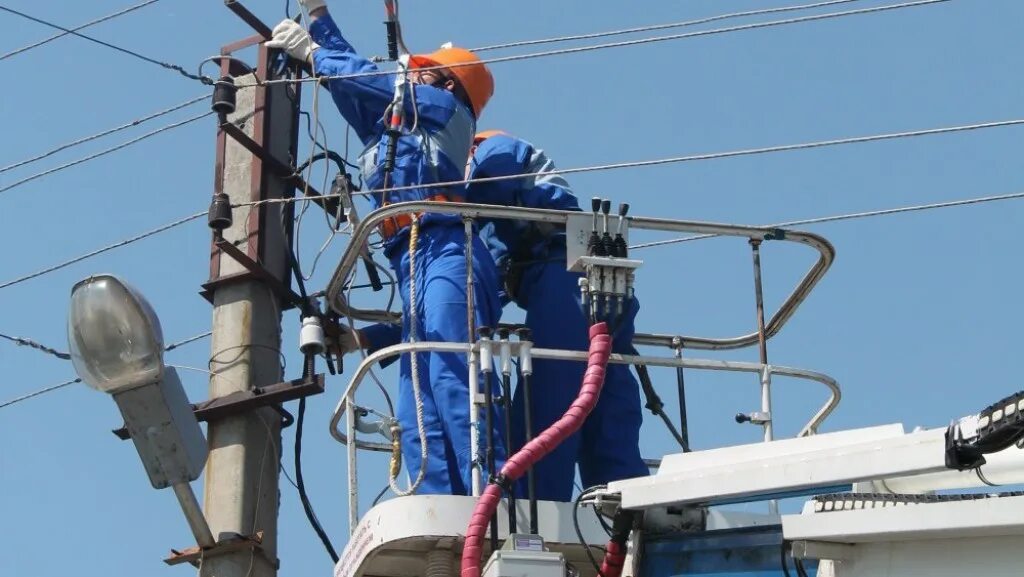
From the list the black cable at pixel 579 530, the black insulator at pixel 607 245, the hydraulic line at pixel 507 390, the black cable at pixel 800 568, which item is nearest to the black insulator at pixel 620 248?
the black insulator at pixel 607 245

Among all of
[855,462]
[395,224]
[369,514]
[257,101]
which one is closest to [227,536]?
[369,514]

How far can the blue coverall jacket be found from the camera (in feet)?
32.2

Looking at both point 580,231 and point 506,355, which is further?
point 580,231

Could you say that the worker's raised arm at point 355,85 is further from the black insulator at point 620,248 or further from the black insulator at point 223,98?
the black insulator at point 620,248

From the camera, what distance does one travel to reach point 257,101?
37.0 ft

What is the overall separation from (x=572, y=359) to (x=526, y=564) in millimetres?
1537

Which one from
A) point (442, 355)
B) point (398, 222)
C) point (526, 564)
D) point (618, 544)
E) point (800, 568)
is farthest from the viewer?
point (398, 222)

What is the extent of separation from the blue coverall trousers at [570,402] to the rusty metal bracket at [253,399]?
1090 mm

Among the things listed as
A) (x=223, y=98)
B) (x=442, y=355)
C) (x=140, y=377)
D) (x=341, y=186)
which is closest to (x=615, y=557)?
(x=442, y=355)

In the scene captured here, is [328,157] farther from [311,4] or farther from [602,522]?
[602,522]

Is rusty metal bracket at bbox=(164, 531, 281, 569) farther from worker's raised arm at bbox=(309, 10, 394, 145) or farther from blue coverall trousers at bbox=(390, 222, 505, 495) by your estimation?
worker's raised arm at bbox=(309, 10, 394, 145)

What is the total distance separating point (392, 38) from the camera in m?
11.9

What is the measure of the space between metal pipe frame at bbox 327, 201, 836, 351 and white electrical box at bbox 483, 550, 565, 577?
6.76 feet

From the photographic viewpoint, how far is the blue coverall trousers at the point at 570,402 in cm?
1037
